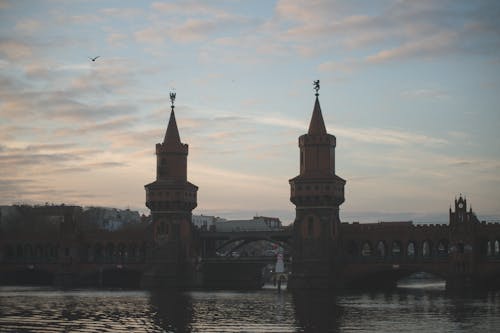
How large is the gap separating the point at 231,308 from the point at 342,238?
4066cm

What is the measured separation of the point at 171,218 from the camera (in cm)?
13162

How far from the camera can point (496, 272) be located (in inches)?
4370

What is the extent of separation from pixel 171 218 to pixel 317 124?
2694 centimetres

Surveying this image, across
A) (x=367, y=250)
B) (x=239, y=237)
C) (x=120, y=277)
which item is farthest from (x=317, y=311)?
(x=367, y=250)

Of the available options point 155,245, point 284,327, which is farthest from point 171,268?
point 284,327

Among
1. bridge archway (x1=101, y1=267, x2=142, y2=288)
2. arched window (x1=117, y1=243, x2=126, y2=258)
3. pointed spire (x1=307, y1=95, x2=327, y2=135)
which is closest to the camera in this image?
pointed spire (x1=307, y1=95, x2=327, y2=135)

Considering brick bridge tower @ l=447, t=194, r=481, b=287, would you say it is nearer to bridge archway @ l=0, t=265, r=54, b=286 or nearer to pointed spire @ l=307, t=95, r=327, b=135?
pointed spire @ l=307, t=95, r=327, b=135

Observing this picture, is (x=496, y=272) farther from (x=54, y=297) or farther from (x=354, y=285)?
(x=54, y=297)

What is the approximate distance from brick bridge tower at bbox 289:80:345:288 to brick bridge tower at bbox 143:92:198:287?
19.8 meters

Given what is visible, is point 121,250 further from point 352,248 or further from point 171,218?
→ point 352,248

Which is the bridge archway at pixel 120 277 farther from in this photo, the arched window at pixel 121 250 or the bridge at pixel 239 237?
the bridge at pixel 239 237

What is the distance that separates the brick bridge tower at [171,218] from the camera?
130375 millimetres

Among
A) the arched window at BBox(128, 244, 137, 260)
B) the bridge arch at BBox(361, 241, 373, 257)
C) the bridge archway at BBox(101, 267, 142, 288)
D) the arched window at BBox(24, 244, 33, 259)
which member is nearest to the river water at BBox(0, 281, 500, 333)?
the bridge arch at BBox(361, 241, 373, 257)

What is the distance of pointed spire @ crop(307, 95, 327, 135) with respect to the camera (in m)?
121
